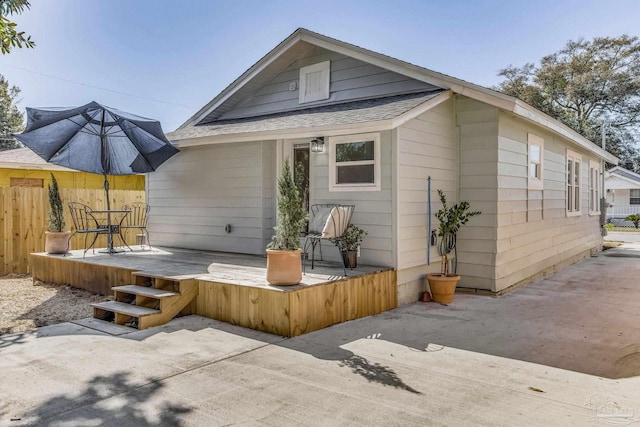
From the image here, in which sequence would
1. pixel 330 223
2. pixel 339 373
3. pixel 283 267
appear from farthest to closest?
pixel 330 223 → pixel 283 267 → pixel 339 373

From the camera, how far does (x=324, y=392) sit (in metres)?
3.22

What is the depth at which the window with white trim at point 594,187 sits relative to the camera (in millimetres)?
13055

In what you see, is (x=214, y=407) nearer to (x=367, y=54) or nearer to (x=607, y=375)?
(x=607, y=375)

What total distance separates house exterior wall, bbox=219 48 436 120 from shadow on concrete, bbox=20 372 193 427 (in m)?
5.93

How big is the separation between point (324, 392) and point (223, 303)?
2318 millimetres

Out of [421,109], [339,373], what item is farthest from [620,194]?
[339,373]

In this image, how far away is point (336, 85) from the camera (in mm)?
8117

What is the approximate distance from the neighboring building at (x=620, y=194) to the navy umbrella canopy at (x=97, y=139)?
91.3 feet

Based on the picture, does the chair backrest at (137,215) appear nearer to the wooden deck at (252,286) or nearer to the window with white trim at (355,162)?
the wooden deck at (252,286)

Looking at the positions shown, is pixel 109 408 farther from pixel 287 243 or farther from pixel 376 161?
pixel 376 161

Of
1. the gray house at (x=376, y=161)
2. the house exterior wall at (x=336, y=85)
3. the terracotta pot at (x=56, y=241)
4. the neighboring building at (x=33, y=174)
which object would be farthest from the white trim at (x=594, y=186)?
the neighboring building at (x=33, y=174)

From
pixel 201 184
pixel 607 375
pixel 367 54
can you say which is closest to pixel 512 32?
pixel 367 54

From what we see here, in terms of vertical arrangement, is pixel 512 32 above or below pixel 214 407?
above

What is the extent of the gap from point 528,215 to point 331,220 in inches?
172
